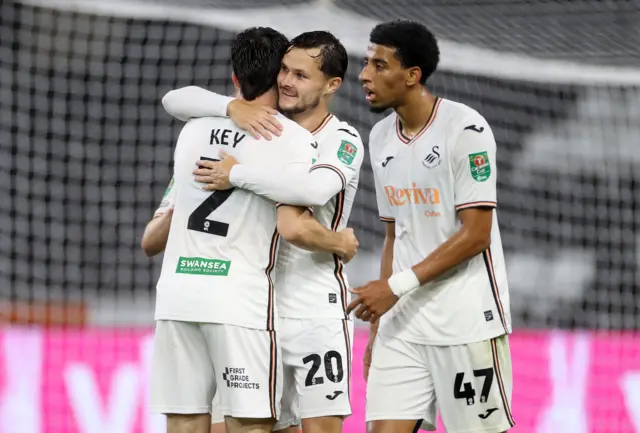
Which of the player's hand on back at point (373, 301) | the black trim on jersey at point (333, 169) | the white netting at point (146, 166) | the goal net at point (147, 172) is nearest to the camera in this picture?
the black trim on jersey at point (333, 169)

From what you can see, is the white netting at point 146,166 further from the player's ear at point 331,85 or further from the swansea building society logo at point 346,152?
the swansea building society logo at point 346,152

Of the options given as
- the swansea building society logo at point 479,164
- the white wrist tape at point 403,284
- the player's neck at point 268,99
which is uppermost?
the player's neck at point 268,99

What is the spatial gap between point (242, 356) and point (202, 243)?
0.42 m

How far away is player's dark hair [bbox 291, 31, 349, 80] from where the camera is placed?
3.91 m

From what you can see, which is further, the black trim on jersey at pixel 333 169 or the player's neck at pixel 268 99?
the player's neck at pixel 268 99

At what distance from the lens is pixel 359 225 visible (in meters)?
8.67

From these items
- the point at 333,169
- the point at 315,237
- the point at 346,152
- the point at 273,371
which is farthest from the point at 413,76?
the point at 273,371

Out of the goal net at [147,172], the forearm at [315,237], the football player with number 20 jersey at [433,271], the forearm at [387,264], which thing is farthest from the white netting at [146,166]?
the forearm at [315,237]

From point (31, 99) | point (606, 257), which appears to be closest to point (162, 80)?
point (31, 99)

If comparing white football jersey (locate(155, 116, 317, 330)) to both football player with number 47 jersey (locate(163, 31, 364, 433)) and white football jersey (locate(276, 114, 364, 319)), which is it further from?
white football jersey (locate(276, 114, 364, 319))

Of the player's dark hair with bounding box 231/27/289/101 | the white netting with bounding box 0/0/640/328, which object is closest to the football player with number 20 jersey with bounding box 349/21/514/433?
the player's dark hair with bounding box 231/27/289/101

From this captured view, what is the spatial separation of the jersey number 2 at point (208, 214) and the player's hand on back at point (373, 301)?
589 millimetres

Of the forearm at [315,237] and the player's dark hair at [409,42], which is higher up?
the player's dark hair at [409,42]

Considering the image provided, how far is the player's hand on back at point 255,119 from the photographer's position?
11.9ft
